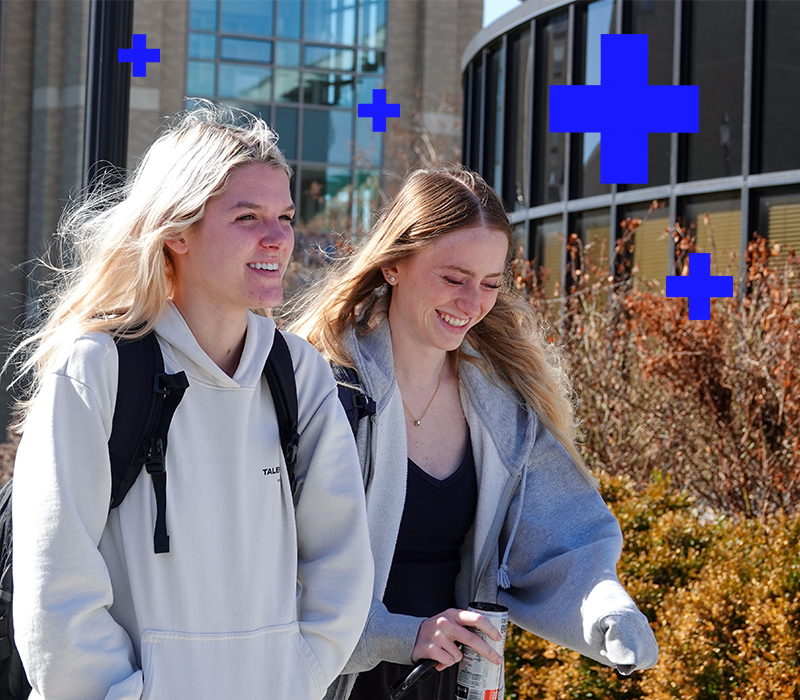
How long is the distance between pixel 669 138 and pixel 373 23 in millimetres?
18251

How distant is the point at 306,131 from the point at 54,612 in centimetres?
2583

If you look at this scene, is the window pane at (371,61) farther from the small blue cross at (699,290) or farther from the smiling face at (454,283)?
the smiling face at (454,283)

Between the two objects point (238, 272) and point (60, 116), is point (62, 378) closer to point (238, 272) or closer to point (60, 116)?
point (238, 272)

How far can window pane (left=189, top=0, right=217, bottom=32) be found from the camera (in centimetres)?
2644

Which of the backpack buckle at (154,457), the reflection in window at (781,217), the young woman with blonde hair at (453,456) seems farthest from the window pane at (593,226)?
the backpack buckle at (154,457)

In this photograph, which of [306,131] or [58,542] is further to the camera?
[306,131]

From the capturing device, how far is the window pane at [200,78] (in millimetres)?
26500

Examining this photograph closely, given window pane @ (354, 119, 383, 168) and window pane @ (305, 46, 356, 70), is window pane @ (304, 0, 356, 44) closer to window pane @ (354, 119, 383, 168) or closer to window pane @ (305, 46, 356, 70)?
window pane @ (305, 46, 356, 70)

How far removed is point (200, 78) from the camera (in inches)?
1046

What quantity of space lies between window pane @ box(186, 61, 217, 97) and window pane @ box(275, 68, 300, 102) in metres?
1.60

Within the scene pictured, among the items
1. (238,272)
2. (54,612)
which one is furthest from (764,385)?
(54,612)

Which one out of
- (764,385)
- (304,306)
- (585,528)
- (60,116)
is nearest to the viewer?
(585,528)

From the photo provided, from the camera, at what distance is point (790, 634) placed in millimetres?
3541

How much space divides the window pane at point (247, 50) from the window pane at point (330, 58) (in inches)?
40.7
